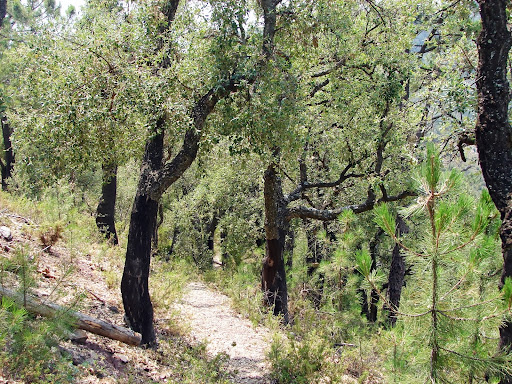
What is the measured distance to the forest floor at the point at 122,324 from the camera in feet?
16.9

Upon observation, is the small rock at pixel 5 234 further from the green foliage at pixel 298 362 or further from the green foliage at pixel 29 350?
the green foliage at pixel 298 362

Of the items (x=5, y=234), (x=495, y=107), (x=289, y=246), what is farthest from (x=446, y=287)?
(x=289, y=246)

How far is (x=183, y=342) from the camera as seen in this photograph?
685cm

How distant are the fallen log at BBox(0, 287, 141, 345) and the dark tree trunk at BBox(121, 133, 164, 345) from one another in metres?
0.39

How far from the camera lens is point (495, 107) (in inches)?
176

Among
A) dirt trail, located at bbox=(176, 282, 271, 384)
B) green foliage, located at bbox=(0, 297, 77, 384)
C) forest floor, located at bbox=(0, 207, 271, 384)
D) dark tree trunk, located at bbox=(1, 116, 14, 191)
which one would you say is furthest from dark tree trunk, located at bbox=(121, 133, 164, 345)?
dark tree trunk, located at bbox=(1, 116, 14, 191)

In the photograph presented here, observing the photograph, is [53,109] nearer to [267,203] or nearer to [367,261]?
[367,261]

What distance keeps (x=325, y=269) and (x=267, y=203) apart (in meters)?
2.23

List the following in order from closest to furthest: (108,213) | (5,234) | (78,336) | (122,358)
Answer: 1. (78,336)
2. (122,358)
3. (5,234)
4. (108,213)

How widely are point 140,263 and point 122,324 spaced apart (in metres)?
0.98

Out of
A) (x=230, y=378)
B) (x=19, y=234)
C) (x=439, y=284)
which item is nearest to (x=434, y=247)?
(x=439, y=284)

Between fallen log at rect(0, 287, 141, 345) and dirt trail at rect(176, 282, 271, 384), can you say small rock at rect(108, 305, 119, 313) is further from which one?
dirt trail at rect(176, 282, 271, 384)

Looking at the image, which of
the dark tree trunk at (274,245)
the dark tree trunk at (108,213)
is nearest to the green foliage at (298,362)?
the dark tree trunk at (274,245)

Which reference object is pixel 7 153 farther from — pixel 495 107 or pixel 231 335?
pixel 495 107
